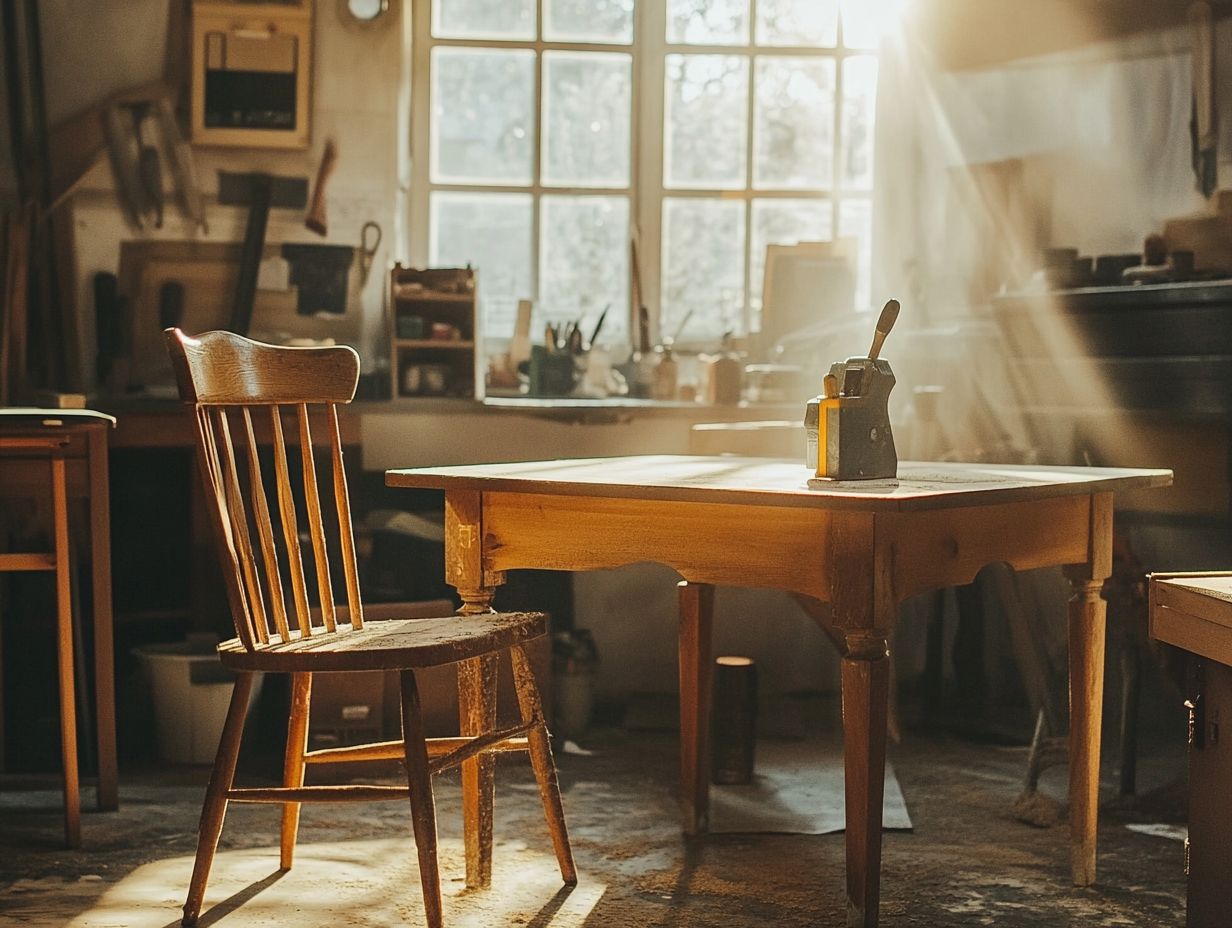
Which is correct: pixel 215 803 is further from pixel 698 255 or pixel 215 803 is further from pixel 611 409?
pixel 698 255

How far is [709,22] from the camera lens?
4492 millimetres

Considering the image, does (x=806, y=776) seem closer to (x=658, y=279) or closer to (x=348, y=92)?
(x=658, y=279)

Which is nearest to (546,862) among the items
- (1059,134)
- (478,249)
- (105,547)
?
(105,547)

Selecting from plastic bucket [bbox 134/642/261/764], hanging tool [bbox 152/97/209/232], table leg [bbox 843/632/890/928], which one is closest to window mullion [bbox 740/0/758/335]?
hanging tool [bbox 152/97/209/232]

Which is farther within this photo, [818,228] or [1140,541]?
[818,228]

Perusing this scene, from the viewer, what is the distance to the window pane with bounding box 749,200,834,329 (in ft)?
14.9

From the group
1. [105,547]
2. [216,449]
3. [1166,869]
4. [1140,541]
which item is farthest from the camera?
[1140,541]

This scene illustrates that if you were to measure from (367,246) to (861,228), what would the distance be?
159 centimetres

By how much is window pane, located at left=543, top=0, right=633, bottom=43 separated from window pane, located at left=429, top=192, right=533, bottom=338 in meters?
0.53

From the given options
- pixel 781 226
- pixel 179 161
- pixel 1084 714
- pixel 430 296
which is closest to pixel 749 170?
pixel 781 226

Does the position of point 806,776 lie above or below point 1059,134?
below

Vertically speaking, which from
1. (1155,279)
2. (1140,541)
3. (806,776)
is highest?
(1155,279)

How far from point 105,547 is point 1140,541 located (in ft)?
8.38

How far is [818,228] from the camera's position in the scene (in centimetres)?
457
